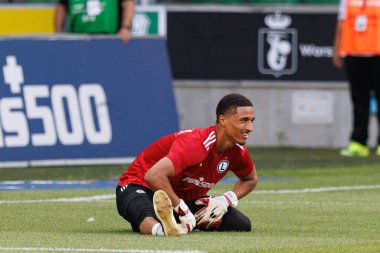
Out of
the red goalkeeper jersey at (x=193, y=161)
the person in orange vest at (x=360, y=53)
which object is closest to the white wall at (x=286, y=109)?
the person in orange vest at (x=360, y=53)

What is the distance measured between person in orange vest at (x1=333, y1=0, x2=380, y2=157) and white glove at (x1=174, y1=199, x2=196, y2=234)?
9806mm

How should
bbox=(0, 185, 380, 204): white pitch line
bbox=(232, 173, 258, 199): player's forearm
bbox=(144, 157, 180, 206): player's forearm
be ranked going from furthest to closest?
bbox=(0, 185, 380, 204): white pitch line < bbox=(232, 173, 258, 199): player's forearm < bbox=(144, 157, 180, 206): player's forearm

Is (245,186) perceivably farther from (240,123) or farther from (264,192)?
(264,192)

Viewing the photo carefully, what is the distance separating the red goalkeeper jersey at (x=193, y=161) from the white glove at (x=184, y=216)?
0.81 feet

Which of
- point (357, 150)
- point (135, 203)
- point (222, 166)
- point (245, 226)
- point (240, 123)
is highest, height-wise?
point (240, 123)

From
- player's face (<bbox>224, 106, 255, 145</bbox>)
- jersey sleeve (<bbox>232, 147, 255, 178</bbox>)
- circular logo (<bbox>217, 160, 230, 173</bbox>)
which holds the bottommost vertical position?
jersey sleeve (<bbox>232, 147, 255, 178</bbox>)

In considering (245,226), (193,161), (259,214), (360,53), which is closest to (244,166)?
(245,226)

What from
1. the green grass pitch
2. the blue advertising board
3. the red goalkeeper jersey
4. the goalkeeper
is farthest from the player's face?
the blue advertising board

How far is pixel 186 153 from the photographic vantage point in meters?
10.1

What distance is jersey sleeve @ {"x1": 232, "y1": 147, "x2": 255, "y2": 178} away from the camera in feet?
35.3

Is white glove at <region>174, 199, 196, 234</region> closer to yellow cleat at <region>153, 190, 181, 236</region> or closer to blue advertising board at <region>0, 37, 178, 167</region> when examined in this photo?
yellow cleat at <region>153, 190, 181, 236</region>

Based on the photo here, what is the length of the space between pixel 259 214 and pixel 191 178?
2164mm

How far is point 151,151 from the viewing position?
10.7 meters

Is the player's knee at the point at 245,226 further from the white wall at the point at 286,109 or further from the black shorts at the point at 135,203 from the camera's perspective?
the white wall at the point at 286,109
